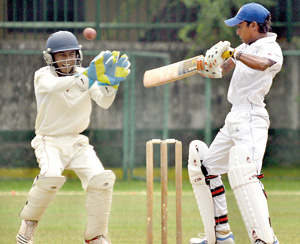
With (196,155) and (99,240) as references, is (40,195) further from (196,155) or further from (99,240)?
(196,155)

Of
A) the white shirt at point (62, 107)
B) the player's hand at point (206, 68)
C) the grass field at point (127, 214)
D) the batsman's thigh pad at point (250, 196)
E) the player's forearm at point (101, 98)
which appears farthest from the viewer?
the grass field at point (127, 214)

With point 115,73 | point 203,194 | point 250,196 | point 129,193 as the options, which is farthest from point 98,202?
point 129,193

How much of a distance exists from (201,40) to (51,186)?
506cm

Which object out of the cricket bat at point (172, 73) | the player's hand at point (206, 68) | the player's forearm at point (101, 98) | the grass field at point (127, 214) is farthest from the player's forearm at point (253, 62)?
the grass field at point (127, 214)

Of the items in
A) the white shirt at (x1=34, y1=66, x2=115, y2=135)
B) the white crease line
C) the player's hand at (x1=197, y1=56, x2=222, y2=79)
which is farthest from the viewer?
the white crease line

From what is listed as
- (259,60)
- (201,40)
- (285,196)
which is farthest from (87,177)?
(201,40)

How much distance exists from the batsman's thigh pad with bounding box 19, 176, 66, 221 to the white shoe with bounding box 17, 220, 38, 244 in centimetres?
3

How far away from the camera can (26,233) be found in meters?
3.90

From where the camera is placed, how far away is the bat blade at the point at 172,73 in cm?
379

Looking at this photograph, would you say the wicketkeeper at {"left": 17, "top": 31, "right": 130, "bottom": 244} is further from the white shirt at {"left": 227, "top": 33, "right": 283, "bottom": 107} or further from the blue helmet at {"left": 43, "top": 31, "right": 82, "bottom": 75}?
the white shirt at {"left": 227, "top": 33, "right": 283, "bottom": 107}

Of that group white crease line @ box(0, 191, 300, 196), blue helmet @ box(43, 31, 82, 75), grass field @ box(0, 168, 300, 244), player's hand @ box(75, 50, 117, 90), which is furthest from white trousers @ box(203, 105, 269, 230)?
white crease line @ box(0, 191, 300, 196)

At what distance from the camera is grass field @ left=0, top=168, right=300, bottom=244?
14.7ft

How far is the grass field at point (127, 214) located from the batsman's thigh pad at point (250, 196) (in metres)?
0.63

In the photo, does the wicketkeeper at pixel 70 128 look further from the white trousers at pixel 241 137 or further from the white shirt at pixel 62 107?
the white trousers at pixel 241 137
